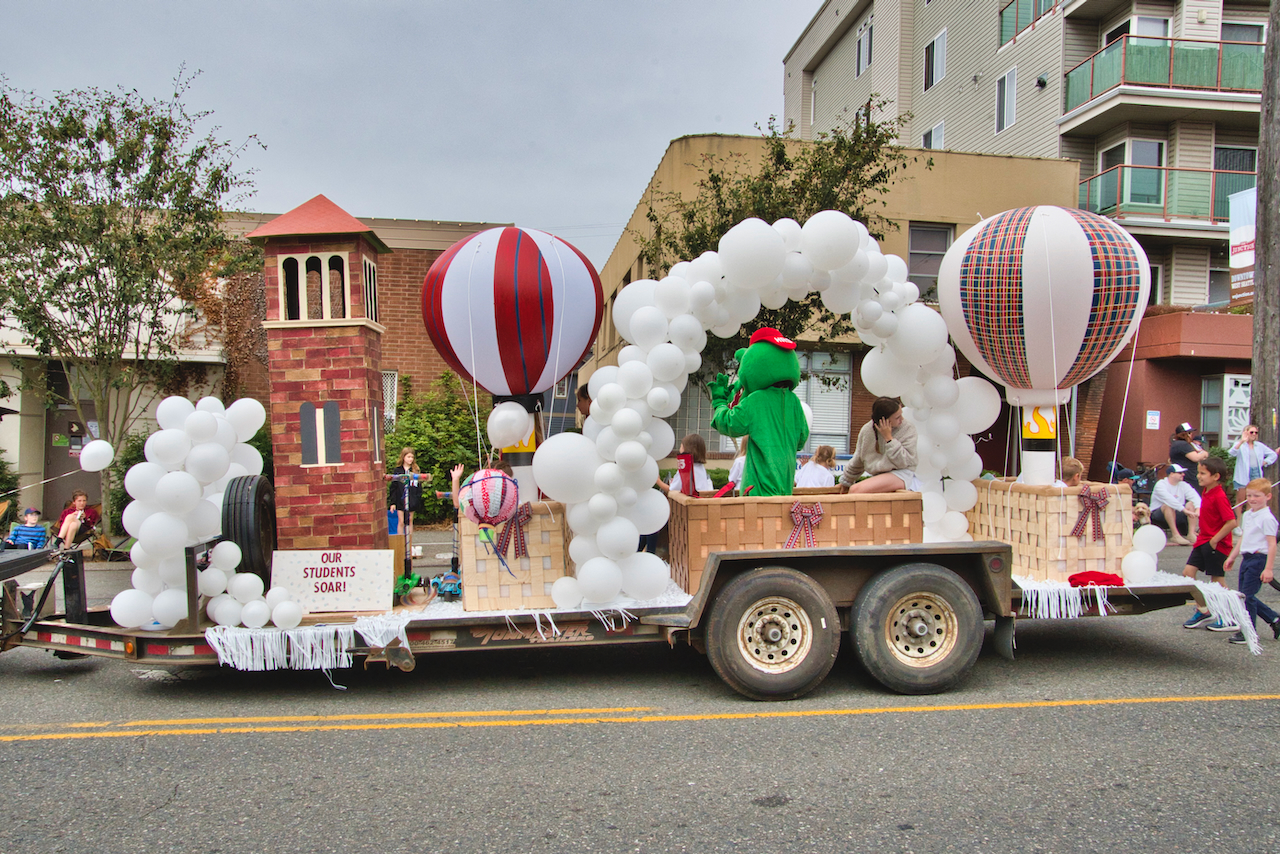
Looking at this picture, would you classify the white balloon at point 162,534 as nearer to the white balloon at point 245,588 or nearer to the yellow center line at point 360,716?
the white balloon at point 245,588

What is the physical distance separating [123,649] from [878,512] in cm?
472

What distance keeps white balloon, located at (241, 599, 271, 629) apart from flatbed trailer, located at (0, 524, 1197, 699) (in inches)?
9.5

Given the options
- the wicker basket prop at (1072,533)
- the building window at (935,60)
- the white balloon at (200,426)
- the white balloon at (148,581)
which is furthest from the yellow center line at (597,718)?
the building window at (935,60)

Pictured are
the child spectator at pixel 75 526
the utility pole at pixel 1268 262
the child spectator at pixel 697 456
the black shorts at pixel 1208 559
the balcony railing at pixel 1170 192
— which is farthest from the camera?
the balcony railing at pixel 1170 192

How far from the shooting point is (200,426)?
5086mm

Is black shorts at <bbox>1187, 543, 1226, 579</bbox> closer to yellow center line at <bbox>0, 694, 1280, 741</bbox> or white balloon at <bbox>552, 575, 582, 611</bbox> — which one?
yellow center line at <bbox>0, 694, 1280, 741</bbox>

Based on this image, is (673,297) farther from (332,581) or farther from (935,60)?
(935,60)

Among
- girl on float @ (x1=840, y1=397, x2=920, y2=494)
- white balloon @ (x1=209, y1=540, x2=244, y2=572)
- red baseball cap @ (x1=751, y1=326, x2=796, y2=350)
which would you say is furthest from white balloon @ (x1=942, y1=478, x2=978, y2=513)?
white balloon @ (x1=209, y1=540, x2=244, y2=572)

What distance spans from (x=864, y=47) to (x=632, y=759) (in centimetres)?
2580

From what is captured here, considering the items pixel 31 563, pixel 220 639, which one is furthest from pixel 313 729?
pixel 31 563

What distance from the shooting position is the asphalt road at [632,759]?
3408mm

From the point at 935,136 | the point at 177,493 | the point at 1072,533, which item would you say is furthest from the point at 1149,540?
the point at 935,136

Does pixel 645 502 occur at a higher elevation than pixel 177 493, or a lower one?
lower

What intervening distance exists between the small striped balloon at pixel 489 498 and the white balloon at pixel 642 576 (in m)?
0.78
